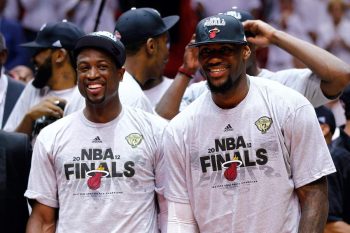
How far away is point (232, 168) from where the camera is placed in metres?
5.10

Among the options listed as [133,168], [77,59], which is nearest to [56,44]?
[77,59]

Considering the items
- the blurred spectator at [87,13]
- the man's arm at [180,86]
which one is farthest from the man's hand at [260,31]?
the blurred spectator at [87,13]

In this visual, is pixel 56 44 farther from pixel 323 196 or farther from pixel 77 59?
pixel 323 196

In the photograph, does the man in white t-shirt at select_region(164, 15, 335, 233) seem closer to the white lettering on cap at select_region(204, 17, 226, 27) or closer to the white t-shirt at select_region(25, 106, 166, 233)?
the white lettering on cap at select_region(204, 17, 226, 27)

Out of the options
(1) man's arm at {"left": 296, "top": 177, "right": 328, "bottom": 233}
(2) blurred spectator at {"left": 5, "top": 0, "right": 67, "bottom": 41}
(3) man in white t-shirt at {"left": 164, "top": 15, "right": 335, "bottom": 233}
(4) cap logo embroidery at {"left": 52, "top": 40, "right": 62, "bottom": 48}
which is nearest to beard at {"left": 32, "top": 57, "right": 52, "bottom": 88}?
(4) cap logo embroidery at {"left": 52, "top": 40, "right": 62, "bottom": 48}

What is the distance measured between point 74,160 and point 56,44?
5.83 feet

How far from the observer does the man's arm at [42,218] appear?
17.7 ft

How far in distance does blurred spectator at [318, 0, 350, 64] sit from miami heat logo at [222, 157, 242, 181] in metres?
5.07

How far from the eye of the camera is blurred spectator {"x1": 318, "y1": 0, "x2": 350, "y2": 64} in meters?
9.95

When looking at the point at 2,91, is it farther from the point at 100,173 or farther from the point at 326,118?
the point at 326,118

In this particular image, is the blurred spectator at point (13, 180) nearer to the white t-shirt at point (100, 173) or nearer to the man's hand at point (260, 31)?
the white t-shirt at point (100, 173)

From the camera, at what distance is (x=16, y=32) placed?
9.44 metres

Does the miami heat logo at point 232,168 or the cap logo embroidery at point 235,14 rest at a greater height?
the cap logo embroidery at point 235,14

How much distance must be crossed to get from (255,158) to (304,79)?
1.10 meters
